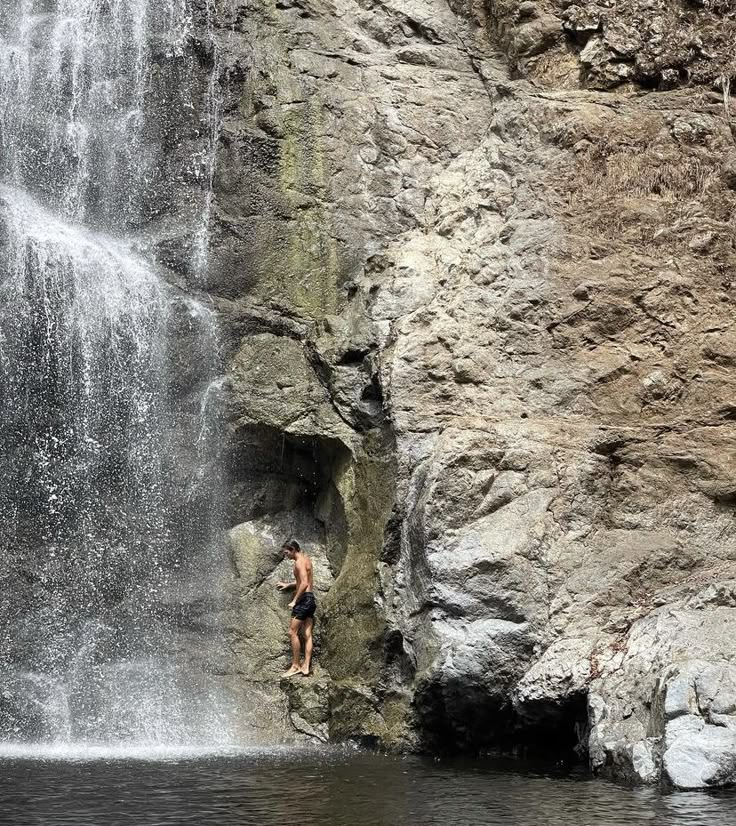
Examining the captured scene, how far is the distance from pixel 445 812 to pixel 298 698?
5.85m

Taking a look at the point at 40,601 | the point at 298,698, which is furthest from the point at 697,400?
the point at 40,601

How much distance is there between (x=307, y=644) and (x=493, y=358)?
4.08m

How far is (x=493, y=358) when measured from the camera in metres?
14.6

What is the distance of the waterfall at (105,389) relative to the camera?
48.4 feet

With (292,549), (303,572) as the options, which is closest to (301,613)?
(303,572)

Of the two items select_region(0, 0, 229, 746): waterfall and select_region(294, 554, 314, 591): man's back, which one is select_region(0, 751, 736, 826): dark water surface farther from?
select_region(294, 554, 314, 591): man's back

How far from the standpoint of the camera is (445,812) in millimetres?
9062

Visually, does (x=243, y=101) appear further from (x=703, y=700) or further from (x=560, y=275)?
(x=703, y=700)

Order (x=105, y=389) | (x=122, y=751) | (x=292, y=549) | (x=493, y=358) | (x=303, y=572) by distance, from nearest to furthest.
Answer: (x=122, y=751), (x=493, y=358), (x=303, y=572), (x=292, y=549), (x=105, y=389)

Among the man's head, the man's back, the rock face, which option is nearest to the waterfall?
the rock face

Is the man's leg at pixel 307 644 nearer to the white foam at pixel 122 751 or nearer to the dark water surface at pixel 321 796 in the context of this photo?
the white foam at pixel 122 751

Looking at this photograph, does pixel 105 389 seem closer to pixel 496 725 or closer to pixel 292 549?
pixel 292 549

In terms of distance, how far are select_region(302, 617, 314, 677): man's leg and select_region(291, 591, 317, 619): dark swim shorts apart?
79 mm

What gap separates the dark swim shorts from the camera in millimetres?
14898
